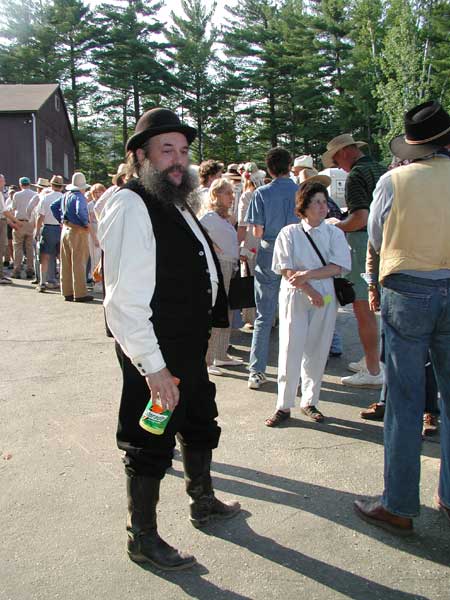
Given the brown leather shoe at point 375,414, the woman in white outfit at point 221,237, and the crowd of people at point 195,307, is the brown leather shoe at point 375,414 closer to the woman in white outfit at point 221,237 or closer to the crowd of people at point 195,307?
the crowd of people at point 195,307

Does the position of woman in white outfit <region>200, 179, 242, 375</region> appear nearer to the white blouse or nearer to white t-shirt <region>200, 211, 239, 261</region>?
white t-shirt <region>200, 211, 239, 261</region>

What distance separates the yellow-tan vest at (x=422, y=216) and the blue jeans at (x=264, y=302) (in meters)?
2.59

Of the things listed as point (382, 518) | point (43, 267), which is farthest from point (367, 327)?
point (43, 267)

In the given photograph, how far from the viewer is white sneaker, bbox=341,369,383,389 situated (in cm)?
573

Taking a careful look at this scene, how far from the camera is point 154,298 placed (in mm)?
2852

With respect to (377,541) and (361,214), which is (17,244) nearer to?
(361,214)

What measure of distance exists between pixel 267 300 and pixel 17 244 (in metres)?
10.1

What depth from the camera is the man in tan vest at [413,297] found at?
9.84ft

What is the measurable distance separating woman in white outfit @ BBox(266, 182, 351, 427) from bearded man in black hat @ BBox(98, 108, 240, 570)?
1.68 metres

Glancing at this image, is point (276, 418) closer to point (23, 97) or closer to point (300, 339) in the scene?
point (300, 339)

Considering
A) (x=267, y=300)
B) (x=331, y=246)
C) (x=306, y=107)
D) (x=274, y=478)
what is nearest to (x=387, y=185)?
(x=331, y=246)

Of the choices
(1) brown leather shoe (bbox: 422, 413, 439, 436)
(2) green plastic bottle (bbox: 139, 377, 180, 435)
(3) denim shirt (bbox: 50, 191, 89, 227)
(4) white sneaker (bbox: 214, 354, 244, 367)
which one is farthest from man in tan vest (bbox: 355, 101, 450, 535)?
(3) denim shirt (bbox: 50, 191, 89, 227)

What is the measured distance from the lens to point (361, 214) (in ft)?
17.7

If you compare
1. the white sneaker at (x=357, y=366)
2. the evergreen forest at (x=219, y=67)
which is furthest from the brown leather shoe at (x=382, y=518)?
the evergreen forest at (x=219, y=67)
